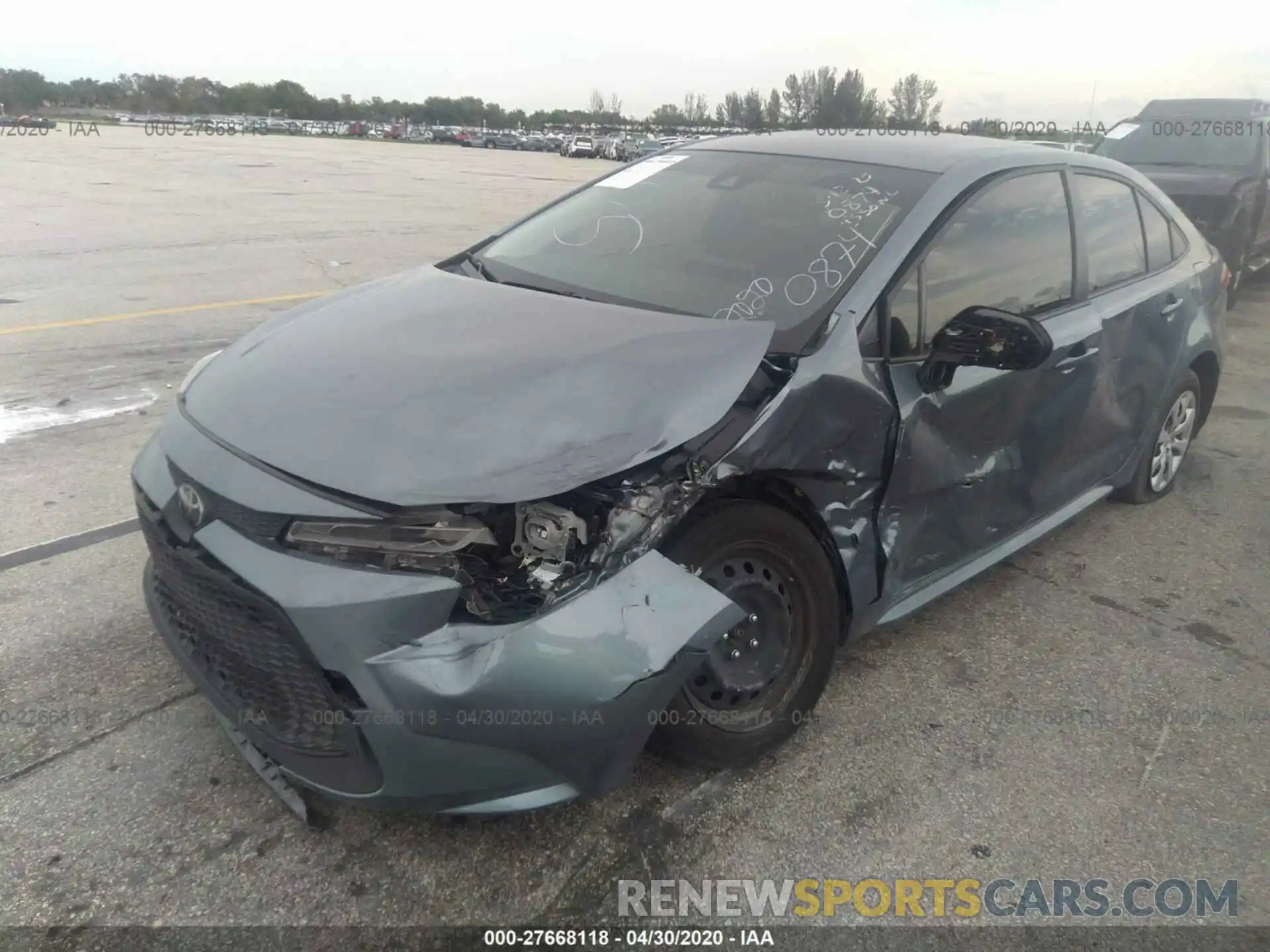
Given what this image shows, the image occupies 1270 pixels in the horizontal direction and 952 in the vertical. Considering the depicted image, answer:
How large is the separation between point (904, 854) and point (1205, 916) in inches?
27.7

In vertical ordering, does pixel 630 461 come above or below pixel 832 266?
below

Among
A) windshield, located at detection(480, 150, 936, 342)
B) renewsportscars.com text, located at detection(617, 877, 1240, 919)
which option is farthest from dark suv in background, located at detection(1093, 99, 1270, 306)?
renewsportscars.com text, located at detection(617, 877, 1240, 919)

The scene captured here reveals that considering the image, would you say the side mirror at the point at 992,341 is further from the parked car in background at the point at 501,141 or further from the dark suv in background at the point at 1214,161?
the parked car in background at the point at 501,141

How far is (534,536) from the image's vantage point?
210cm

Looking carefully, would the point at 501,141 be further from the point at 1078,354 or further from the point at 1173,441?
the point at 1078,354

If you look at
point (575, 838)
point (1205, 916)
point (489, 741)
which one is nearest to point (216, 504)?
point (489, 741)

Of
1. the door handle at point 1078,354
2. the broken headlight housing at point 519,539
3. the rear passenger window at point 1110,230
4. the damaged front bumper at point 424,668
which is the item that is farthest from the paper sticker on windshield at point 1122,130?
the damaged front bumper at point 424,668

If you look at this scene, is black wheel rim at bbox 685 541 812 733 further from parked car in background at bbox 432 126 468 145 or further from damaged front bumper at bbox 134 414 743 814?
parked car in background at bbox 432 126 468 145

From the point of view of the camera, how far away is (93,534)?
3756 millimetres

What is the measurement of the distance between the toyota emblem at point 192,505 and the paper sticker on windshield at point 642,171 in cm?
209

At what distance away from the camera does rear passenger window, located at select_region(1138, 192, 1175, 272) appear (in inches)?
158

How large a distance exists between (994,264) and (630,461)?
1706 mm

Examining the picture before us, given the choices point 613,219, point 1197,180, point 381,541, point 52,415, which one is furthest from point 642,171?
point 1197,180

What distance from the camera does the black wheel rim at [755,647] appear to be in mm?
2373
